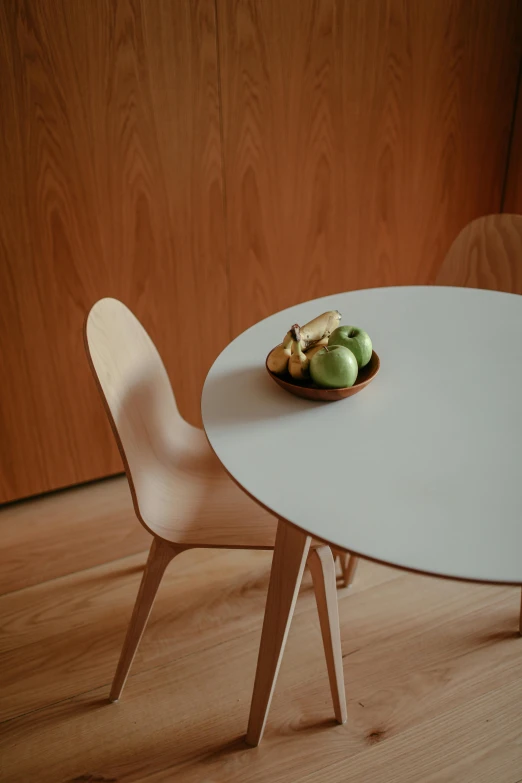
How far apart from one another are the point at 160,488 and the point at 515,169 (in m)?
1.84

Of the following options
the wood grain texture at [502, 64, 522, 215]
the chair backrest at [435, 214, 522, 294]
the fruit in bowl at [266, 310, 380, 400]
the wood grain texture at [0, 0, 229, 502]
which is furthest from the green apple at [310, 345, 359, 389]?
the wood grain texture at [502, 64, 522, 215]

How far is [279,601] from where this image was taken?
1.17 meters

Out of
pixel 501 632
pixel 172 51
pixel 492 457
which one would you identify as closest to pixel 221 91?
pixel 172 51

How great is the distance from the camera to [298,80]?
6.27 ft

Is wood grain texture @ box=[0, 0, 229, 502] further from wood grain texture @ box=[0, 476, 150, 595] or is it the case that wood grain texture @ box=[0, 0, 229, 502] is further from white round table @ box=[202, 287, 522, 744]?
white round table @ box=[202, 287, 522, 744]

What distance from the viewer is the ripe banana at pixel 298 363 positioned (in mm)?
1151

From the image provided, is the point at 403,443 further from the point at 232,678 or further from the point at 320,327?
the point at 232,678

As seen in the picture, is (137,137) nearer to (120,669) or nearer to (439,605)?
(120,669)

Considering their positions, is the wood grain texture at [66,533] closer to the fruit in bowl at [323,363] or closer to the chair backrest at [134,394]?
the chair backrest at [134,394]

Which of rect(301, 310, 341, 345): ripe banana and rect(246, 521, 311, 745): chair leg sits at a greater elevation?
rect(301, 310, 341, 345): ripe banana

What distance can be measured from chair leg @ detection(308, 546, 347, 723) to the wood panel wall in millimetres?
1063

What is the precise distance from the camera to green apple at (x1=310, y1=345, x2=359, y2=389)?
1.11 meters

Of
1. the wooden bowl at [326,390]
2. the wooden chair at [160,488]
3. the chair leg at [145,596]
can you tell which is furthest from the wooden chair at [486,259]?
the wooden bowl at [326,390]

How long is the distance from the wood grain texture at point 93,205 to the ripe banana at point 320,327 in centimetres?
85
